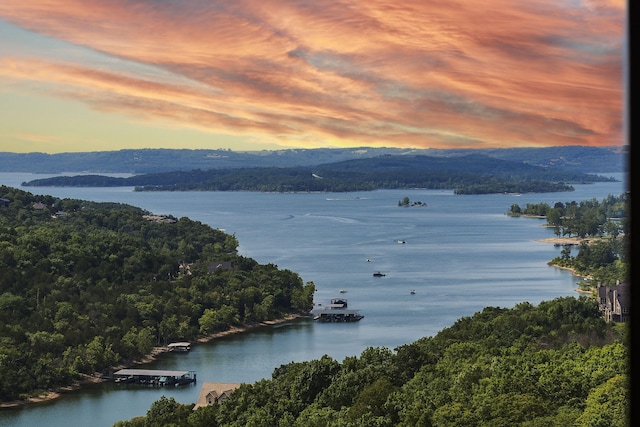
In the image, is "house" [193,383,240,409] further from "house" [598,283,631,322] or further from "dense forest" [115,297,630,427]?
"house" [598,283,631,322]

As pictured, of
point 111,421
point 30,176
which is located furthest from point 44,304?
point 30,176

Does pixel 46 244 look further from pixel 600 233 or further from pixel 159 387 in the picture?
pixel 600 233

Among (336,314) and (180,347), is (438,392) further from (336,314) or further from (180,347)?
(336,314)

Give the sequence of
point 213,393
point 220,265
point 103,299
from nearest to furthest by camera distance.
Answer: point 213,393
point 103,299
point 220,265

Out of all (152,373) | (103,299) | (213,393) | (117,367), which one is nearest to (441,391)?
(213,393)

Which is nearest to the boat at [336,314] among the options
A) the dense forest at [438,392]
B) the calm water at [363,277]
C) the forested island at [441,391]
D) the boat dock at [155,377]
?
the calm water at [363,277]

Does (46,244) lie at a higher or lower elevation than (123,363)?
higher
